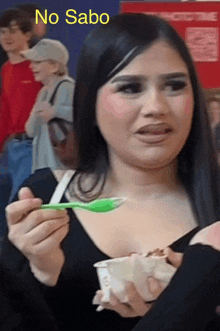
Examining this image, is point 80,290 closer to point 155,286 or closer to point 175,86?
point 155,286

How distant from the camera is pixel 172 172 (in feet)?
2.44

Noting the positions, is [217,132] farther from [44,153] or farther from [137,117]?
[44,153]

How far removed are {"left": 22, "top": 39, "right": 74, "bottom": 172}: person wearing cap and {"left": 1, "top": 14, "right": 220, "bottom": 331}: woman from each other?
0.06 feet

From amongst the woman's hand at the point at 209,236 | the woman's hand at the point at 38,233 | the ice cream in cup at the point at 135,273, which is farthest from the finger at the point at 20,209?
the woman's hand at the point at 209,236

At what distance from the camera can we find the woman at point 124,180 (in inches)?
27.9

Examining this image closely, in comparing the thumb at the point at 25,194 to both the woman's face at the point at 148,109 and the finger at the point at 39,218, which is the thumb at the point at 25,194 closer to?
the finger at the point at 39,218

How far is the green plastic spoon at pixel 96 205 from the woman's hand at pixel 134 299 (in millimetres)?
97

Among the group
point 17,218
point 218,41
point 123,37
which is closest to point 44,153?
point 17,218

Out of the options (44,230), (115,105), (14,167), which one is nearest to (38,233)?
(44,230)

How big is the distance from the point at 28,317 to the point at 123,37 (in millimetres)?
415

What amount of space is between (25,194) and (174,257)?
9.2 inches

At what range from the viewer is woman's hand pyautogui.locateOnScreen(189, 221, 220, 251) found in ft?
2.27

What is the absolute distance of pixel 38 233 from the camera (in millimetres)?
712

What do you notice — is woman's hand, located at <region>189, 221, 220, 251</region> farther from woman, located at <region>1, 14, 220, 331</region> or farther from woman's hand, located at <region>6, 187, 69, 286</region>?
woman's hand, located at <region>6, 187, 69, 286</region>
